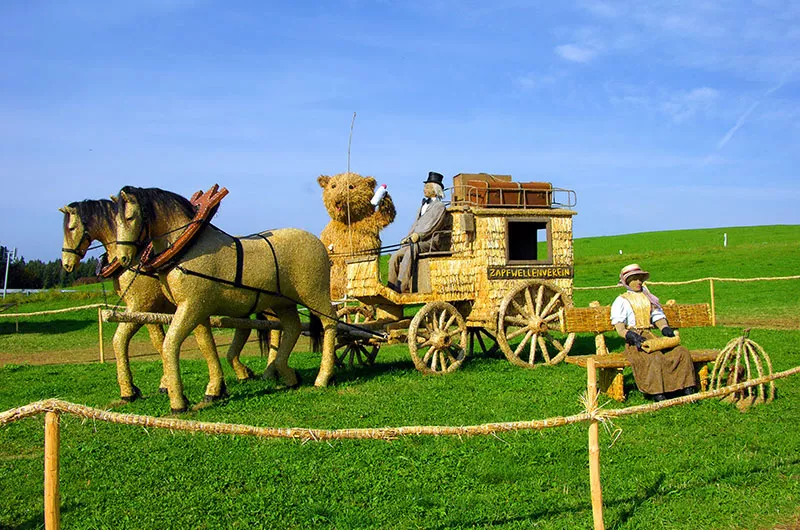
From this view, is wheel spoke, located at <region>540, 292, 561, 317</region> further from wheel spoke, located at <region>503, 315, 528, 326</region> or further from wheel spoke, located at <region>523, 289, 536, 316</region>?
wheel spoke, located at <region>503, 315, 528, 326</region>

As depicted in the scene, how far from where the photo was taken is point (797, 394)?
25.6 feet

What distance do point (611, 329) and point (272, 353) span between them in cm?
450

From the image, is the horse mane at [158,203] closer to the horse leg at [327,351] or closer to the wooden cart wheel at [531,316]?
the horse leg at [327,351]

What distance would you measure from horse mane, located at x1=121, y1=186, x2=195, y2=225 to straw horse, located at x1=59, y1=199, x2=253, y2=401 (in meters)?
0.45

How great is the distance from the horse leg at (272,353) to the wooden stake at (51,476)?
5.65m

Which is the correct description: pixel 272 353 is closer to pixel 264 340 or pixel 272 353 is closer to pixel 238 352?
pixel 264 340

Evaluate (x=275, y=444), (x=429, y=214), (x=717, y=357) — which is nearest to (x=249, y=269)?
(x=275, y=444)

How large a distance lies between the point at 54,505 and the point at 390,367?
738 cm

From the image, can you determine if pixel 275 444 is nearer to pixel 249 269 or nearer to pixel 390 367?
pixel 249 269

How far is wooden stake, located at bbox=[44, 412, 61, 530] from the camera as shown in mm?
3408

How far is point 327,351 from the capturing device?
899 cm

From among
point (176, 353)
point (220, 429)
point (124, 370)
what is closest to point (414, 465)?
point (220, 429)

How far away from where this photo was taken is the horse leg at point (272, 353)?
31.2ft

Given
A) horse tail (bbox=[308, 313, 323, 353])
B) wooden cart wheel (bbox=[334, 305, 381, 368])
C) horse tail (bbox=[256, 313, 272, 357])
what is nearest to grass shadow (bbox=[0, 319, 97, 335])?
wooden cart wheel (bbox=[334, 305, 381, 368])
